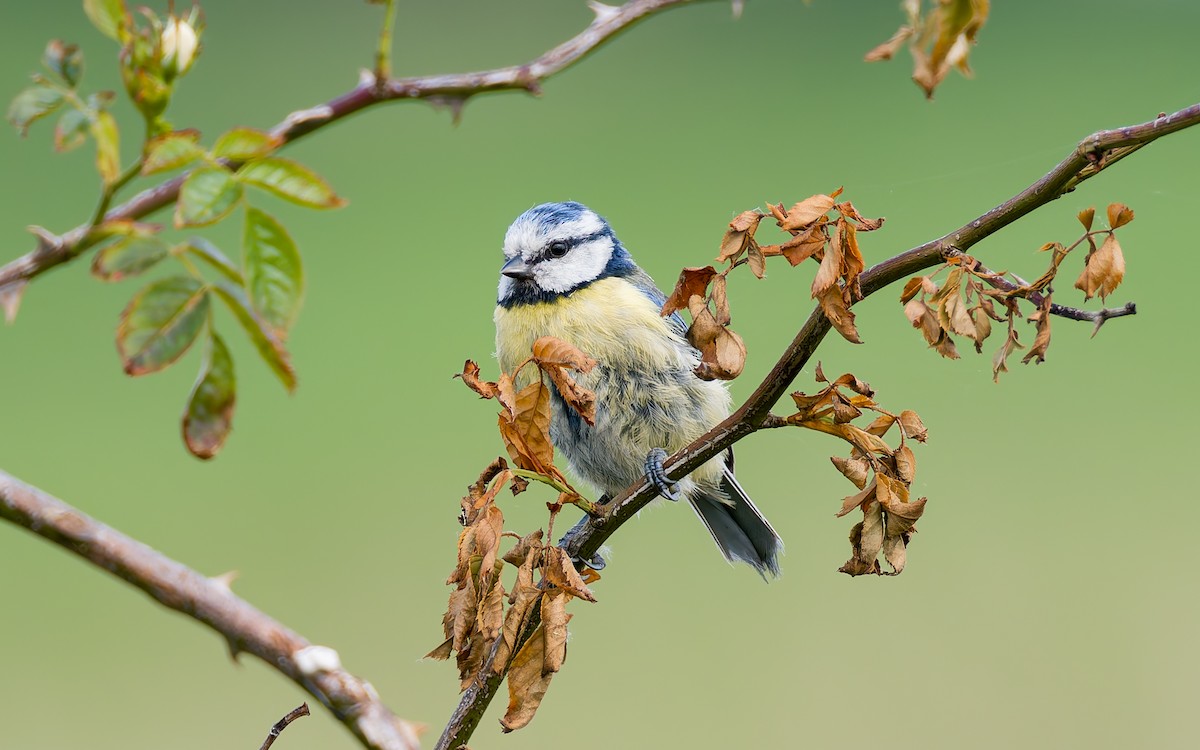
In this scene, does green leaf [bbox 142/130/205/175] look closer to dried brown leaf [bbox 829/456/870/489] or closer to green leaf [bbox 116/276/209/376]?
green leaf [bbox 116/276/209/376]

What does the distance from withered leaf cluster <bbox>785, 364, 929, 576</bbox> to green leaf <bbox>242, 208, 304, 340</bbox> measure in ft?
1.13

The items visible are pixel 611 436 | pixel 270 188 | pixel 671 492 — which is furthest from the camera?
pixel 611 436

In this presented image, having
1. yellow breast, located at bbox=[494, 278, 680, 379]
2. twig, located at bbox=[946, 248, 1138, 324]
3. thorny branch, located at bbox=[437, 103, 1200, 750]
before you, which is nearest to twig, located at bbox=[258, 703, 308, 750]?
thorny branch, located at bbox=[437, 103, 1200, 750]

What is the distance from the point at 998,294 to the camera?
2.55 ft

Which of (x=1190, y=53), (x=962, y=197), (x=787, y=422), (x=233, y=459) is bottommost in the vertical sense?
(x=787, y=422)

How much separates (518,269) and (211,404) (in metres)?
1.33

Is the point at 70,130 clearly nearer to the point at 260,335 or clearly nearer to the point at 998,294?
the point at 260,335

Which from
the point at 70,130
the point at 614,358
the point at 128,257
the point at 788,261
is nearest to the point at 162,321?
the point at 128,257

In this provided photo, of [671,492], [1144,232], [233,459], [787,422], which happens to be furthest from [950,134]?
[787,422]

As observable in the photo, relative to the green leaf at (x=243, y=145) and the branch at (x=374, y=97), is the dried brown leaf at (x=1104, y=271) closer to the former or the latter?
the branch at (x=374, y=97)

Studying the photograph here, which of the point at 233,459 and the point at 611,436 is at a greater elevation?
the point at 233,459

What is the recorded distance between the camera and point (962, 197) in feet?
21.2

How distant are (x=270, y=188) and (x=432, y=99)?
0.13 m

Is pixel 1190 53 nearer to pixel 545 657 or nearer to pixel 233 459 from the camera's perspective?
pixel 233 459
